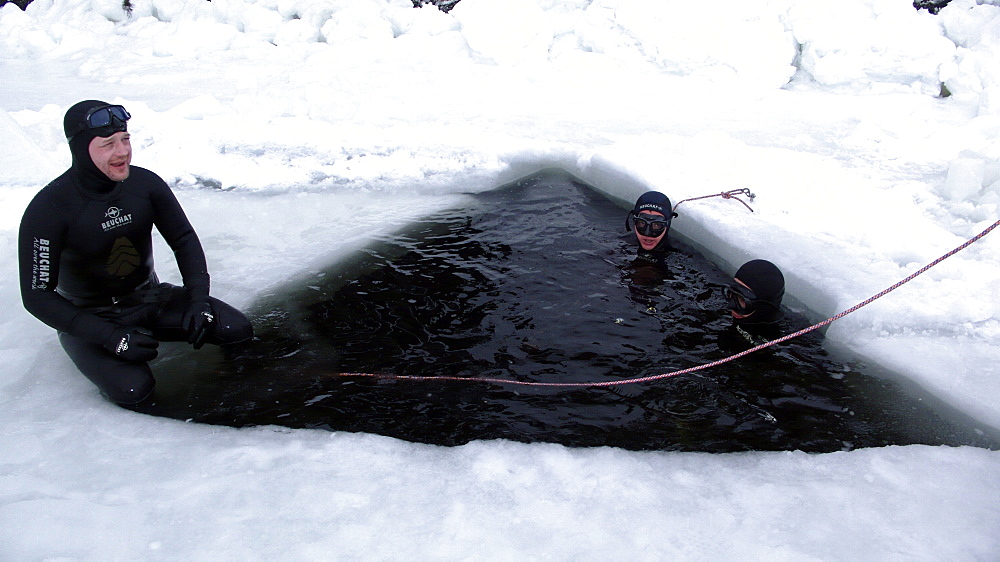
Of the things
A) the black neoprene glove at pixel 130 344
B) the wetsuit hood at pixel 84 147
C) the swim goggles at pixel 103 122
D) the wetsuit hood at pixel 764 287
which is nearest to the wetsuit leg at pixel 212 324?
the black neoprene glove at pixel 130 344

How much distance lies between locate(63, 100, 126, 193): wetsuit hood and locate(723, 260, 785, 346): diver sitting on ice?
385 cm

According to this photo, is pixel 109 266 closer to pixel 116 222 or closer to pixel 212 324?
pixel 116 222

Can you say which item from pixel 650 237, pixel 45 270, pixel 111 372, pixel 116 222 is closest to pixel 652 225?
pixel 650 237

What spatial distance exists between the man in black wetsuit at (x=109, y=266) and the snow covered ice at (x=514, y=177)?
10.9 inches

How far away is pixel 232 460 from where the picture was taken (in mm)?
2756

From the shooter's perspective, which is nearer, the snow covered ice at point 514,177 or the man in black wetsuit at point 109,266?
the snow covered ice at point 514,177

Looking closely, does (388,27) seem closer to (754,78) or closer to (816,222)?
(754,78)

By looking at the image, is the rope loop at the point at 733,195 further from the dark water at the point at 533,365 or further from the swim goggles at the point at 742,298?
the swim goggles at the point at 742,298

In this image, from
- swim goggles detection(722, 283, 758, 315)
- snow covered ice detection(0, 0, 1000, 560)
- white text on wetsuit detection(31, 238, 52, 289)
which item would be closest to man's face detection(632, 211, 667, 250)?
snow covered ice detection(0, 0, 1000, 560)

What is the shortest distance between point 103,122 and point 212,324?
1218 millimetres

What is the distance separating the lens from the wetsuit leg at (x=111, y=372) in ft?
10.4

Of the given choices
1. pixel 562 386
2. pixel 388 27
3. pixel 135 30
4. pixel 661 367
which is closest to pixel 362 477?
pixel 562 386

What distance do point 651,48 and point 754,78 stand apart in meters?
1.95

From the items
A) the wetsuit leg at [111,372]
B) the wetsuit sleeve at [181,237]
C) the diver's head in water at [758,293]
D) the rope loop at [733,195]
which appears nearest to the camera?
the wetsuit leg at [111,372]
